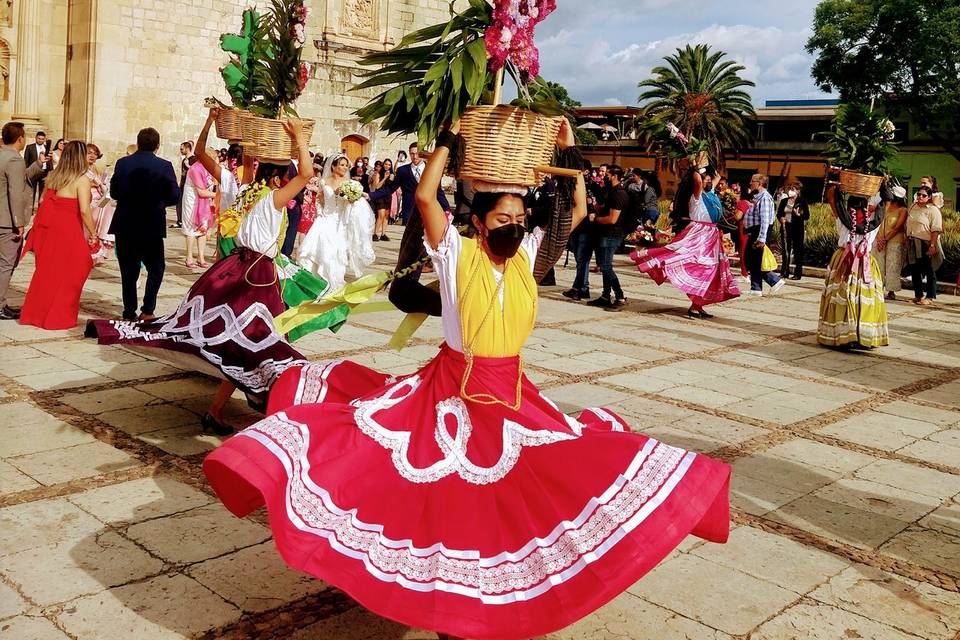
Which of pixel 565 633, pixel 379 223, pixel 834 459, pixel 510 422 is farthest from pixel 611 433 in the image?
pixel 379 223

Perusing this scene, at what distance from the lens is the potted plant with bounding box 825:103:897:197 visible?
31.3 ft

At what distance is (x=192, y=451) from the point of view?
220 inches

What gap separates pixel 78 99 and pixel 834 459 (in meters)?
20.0

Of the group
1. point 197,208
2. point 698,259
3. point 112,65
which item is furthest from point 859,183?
point 112,65

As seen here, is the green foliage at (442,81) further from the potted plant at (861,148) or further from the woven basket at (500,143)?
the potted plant at (861,148)

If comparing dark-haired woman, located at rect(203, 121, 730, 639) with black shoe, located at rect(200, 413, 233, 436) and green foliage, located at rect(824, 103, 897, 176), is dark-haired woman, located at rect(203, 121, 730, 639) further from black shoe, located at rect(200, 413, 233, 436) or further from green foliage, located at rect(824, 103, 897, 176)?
green foliage, located at rect(824, 103, 897, 176)

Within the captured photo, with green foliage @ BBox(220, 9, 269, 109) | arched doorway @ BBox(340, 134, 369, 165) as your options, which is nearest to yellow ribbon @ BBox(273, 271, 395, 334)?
green foliage @ BBox(220, 9, 269, 109)

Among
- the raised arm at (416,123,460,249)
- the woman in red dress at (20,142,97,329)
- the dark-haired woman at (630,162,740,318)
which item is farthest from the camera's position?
the dark-haired woman at (630,162,740,318)

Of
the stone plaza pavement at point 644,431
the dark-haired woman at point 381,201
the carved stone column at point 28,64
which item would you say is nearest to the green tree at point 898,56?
the dark-haired woman at point 381,201

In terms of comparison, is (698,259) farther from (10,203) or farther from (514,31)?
(514,31)

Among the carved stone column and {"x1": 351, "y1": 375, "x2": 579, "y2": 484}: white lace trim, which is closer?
{"x1": 351, "y1": 375, "x2": 579, "y2": 484}: white lace trim

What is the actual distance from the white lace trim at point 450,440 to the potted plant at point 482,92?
2.91 ft

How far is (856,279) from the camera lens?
33.5 ft

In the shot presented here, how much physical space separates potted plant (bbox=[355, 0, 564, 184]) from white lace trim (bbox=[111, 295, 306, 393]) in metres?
2.11
